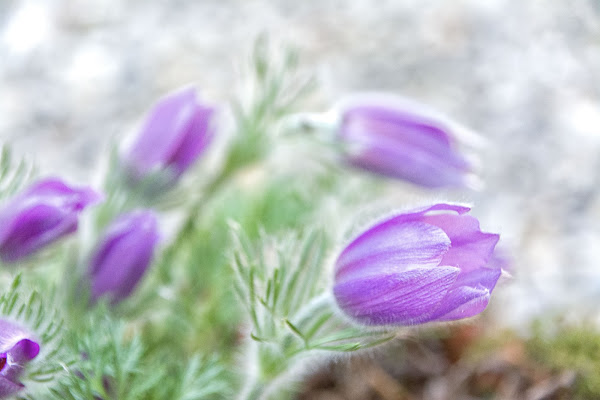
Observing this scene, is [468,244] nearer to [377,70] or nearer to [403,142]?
[403,142]

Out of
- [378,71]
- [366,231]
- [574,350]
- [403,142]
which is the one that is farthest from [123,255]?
[378,71]

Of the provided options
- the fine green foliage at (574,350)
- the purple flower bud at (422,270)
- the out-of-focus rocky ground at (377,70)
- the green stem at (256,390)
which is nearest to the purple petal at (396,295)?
the purple flower bud at (422,270)

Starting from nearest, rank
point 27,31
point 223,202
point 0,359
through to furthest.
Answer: point 0,359, point 223,202, point 27,31

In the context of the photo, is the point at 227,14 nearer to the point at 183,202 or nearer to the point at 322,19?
the point at 322,19

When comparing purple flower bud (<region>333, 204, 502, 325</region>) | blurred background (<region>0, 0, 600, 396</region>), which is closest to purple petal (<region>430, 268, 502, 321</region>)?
purple flower bud (<region>333, 204, 502, 325</region>)

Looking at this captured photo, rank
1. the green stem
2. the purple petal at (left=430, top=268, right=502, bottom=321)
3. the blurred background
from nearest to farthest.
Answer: the purple petal at (left=430, top=268, right=502, bottom=321)
the green stem
the blurred background

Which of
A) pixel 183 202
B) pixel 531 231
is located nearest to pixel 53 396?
pixel 183 202

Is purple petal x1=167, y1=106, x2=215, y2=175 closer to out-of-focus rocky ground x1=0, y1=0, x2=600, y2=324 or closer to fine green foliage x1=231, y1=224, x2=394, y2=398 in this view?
fine green foliage x1=231, y1=224, x2=394, y2=398
